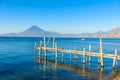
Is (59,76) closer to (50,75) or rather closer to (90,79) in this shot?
(50,75)

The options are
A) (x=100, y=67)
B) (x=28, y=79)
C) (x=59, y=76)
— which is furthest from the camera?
(x=100, y=67)

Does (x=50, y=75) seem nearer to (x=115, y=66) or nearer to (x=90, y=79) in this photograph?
(x=90, y=79)

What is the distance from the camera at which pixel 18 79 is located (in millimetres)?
32375

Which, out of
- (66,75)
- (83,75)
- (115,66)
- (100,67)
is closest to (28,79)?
(66,75)

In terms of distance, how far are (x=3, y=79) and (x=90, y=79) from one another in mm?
13049

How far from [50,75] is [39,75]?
70.4 inches

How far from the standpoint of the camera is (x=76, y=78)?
33344 mm

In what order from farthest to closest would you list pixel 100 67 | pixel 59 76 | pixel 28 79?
pixel 100 67
pixel 59 76
pixel 28 79

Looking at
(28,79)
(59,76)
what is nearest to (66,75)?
(59,76)

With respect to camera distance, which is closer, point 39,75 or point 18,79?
point 18,79

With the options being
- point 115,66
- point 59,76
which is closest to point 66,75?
point 59,76

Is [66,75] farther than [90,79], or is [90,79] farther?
[66,75]

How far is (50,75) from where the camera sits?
35.3 meters

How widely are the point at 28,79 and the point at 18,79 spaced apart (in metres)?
1.50
